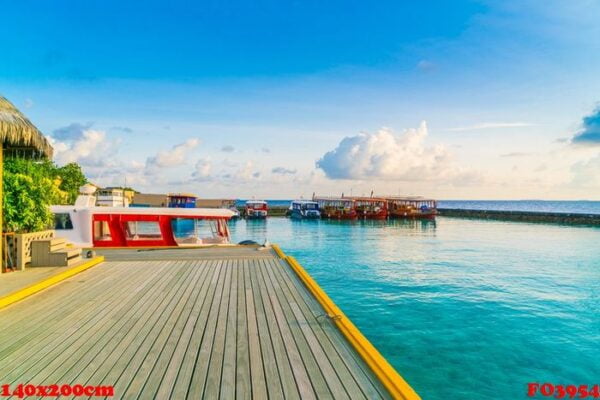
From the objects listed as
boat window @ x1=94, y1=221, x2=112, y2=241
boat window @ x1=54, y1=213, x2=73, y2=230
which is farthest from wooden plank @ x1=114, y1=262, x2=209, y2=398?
boat window @ x1=54, y1=213, x2=73, y2=230

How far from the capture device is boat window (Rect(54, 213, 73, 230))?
17.3m

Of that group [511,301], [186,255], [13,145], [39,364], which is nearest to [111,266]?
[186,255]

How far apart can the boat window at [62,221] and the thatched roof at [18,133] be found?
776 centimetres

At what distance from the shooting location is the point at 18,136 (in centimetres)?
910

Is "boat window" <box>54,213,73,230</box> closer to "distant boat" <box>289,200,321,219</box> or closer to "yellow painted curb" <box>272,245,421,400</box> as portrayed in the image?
"yellow painted curb" <box>272,245,421,400</box>

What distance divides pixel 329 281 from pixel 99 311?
12.3m

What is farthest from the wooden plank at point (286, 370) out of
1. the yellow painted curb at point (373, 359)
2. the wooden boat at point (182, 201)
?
the wooden boat at point (182, 201)

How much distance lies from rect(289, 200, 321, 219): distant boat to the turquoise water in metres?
39.5

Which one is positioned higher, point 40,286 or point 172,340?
point 40,286

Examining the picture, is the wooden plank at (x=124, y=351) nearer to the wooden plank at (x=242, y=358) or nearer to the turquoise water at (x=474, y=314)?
Answer: the wooden plank at (x=242, y=358)

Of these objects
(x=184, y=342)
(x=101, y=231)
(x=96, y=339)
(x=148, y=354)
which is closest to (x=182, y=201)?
(x=101, y=231)

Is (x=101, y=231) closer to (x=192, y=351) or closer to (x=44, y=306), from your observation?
(x=44, y=306)

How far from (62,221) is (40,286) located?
1099cm

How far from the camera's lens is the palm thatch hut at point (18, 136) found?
8930mm
